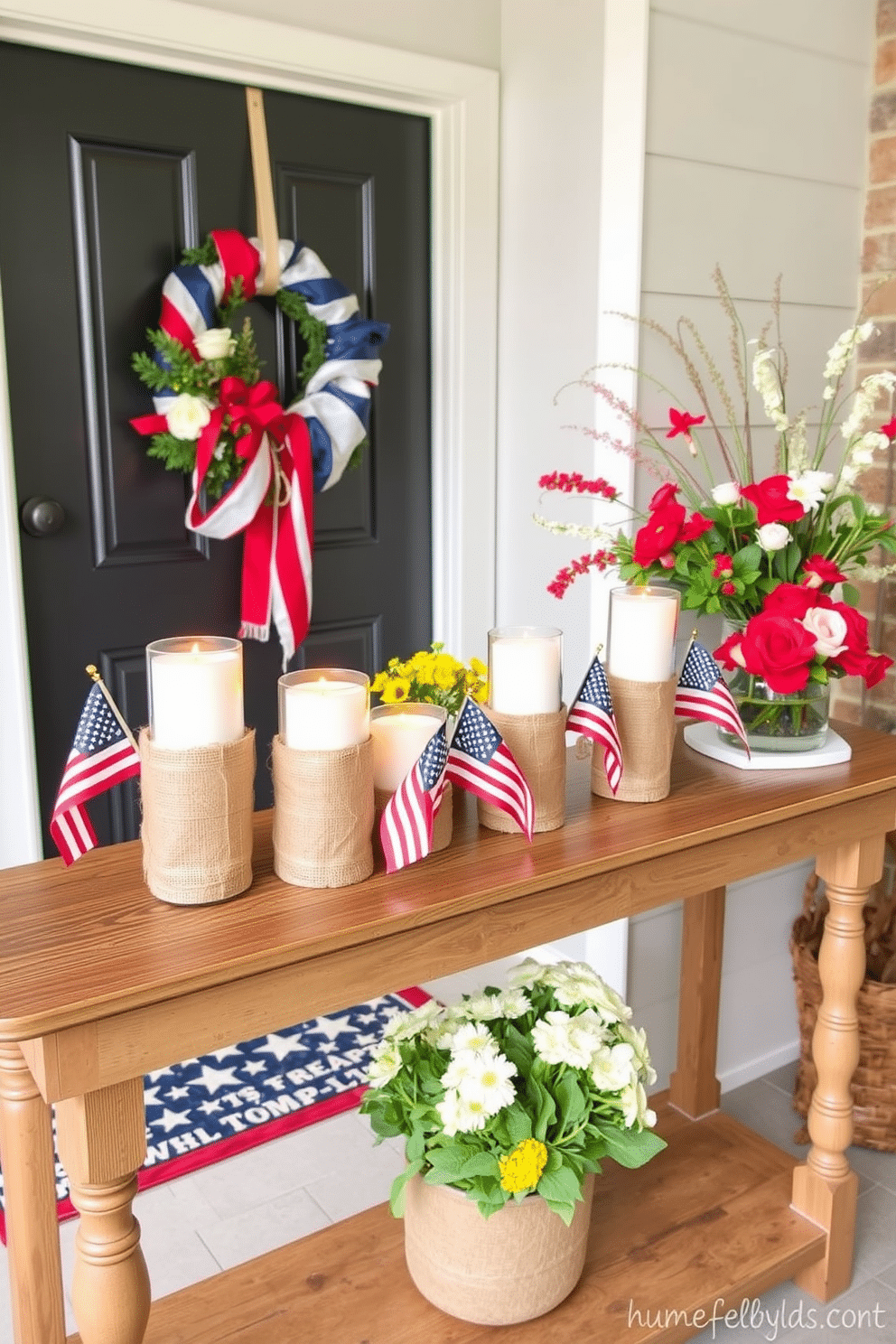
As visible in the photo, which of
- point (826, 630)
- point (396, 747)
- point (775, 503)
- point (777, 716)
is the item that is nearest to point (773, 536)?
point (775, 503)

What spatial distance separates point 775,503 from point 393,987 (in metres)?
0.84

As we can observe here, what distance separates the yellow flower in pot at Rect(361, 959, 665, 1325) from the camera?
4.88 feet

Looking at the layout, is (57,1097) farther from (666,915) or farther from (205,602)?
(205,602)

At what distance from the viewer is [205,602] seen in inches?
103

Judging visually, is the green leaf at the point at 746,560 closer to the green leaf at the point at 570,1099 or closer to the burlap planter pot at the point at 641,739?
the burlap planter pot at the point at 641,739

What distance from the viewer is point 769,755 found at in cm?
171

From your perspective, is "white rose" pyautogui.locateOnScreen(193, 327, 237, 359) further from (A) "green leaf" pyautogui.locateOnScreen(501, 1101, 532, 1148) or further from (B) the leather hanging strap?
(A) "green leaf" pyautogui.locateOnScreen(501, 1101, 532, 1148)

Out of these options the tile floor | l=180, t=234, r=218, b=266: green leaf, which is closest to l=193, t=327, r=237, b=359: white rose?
l=180, t=234, r=218, b=266: green leaf

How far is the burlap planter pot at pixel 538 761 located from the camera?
137 cm

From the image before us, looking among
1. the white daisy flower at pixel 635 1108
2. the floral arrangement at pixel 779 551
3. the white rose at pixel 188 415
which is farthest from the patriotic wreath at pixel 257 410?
the white daisy flower at pixel 635 1108

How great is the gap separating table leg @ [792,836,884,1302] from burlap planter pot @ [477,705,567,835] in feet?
1.74

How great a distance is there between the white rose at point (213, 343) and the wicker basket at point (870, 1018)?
61.4 inches

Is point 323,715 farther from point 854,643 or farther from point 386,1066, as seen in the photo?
point 854,643

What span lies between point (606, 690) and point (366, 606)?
1421 mm
